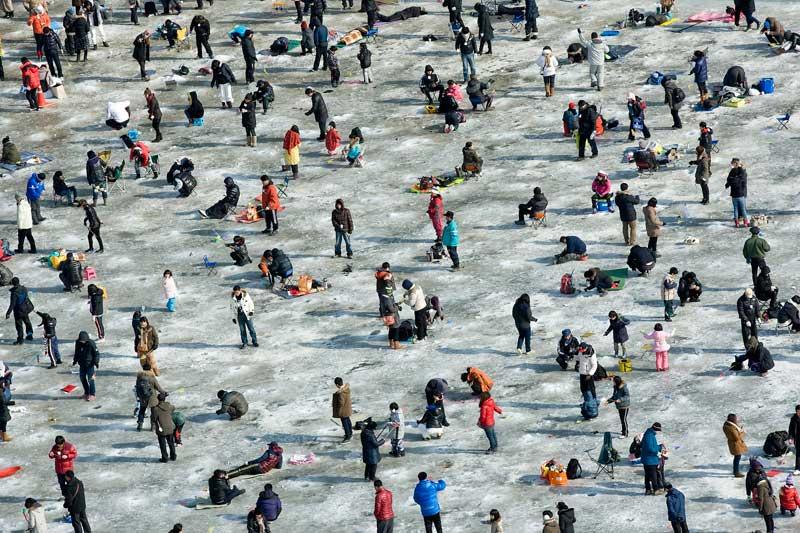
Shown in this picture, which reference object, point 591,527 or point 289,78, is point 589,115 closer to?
point 289,78

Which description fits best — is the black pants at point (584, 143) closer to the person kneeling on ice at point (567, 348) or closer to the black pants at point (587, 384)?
the person kneeling on ice at point (567, 348)

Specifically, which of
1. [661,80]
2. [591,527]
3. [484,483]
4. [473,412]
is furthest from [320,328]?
[661,80]

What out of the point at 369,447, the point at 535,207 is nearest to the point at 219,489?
the point at 369,447

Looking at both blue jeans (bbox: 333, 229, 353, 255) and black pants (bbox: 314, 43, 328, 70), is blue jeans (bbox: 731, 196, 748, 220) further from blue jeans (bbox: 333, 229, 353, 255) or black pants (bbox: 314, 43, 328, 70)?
black pants (bbox: 314, 43, 328, 70)

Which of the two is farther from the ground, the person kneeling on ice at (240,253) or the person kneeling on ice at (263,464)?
the person kneeling on ice at (240,253)

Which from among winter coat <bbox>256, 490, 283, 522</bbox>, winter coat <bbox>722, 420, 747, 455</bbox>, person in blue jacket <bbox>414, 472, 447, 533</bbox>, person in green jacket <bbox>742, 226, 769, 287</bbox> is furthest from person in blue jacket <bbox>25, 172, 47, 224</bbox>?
winter coat <bbox>722, 420, 747, 455</bbox>

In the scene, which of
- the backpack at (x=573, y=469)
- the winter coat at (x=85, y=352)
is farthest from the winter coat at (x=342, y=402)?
the winter coat at (x=85, y=352)

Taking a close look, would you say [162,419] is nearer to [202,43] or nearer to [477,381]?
[477,381]
